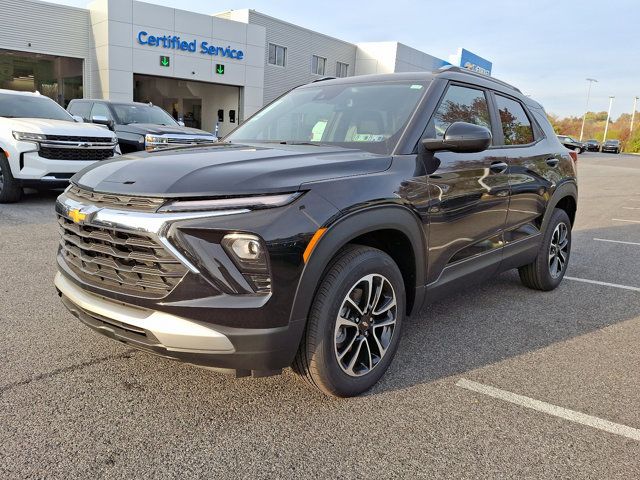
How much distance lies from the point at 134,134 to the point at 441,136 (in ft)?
29.2

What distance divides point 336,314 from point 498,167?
6.45 feet

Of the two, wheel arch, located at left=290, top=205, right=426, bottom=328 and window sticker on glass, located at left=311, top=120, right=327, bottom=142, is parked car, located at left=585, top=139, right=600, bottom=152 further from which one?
wheel arch, located at left=290, top=205, right=426, bottom=328

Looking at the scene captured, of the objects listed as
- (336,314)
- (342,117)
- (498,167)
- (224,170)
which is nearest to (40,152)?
(342,117)

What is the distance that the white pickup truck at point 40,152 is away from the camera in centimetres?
789

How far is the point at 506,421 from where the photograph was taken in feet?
8.84

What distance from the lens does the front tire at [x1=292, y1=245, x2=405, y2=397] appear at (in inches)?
100.0

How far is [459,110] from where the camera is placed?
11.9 ft

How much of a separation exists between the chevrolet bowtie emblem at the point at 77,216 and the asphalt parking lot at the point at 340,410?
92cm

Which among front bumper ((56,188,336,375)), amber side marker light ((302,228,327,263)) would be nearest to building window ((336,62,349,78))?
amber side marker light ((302,228,327,263))

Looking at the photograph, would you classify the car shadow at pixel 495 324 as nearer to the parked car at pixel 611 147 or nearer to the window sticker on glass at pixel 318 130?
the window sticker on glass at pixel 318 130

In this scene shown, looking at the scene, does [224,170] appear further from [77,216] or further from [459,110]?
[459,110]

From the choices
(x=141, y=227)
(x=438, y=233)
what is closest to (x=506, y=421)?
(x=438, y=233)

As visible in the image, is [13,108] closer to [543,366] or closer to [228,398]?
[228,398]

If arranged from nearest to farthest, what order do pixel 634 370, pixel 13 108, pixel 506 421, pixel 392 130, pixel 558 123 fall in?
1. pixel 506 421
2. pixel 392 130
3. pixel 634 370
4. pixel 13 108
5. pixel 558 123
